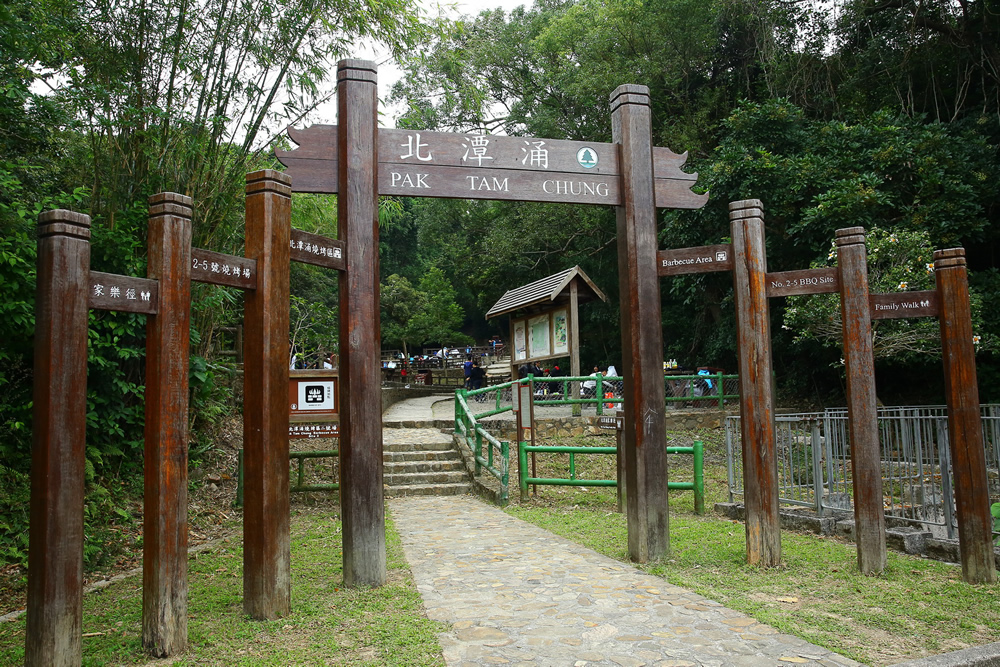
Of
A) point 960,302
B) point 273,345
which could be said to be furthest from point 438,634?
point 960,302

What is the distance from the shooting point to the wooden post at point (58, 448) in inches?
131

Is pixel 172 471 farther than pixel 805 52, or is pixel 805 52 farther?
pixel 805 52

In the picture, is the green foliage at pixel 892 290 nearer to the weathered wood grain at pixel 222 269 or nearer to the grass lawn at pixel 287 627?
the grass lawn at pixel 287 627

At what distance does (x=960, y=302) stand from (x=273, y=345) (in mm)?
5028

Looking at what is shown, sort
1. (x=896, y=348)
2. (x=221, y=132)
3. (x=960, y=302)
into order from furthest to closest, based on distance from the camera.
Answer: (x=896, y=348) → (x=221, y=132) → (x=960, y=302)

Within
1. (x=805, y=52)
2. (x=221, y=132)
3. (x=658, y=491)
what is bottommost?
(x=658, y=491)

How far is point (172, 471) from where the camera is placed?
12.7 feet

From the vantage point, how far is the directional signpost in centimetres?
503

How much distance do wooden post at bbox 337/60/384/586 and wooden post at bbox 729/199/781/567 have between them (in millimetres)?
2850

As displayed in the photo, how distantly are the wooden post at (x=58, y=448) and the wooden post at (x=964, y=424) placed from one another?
557cm

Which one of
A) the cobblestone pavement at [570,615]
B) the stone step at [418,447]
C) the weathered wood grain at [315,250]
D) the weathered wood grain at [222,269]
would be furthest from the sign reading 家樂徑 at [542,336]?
the weathered wood grain at [222,269]

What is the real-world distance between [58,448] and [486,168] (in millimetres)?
3624

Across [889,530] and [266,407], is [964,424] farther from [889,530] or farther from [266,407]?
[266,407]

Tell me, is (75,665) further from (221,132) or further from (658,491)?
(221,132)
